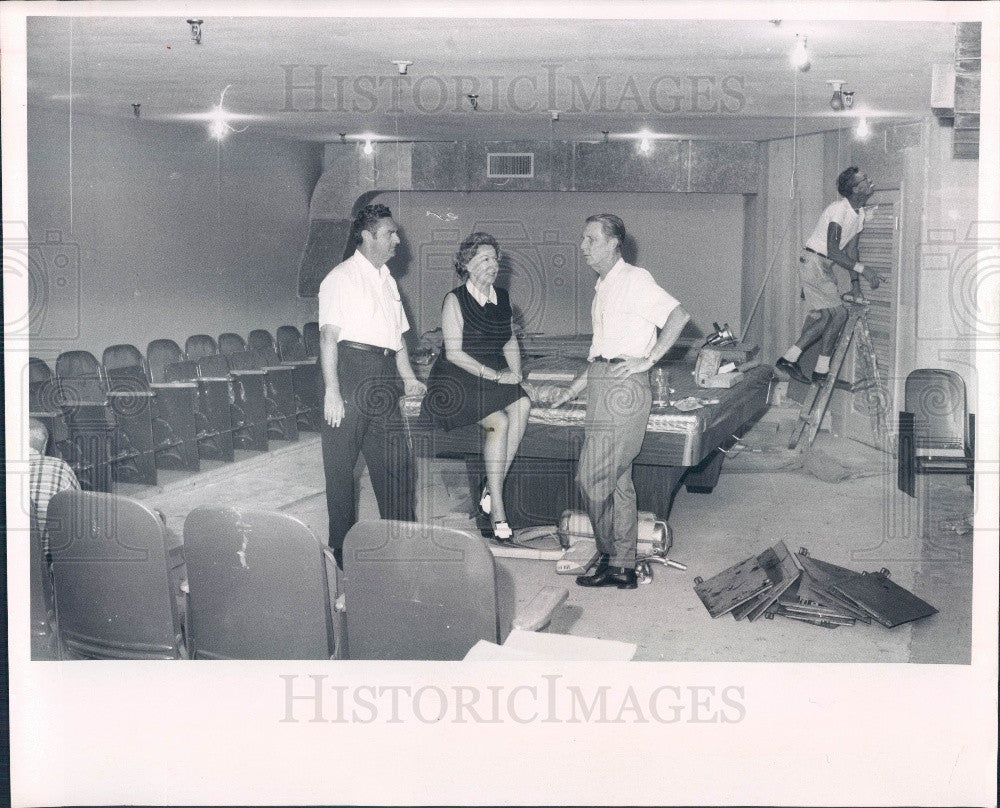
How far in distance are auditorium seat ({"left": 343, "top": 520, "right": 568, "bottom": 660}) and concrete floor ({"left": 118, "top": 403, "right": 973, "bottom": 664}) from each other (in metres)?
0.36

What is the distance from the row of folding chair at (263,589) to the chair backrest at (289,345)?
5655mm

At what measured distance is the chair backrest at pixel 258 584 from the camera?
9.73ft

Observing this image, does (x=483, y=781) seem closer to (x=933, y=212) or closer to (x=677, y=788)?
(x=677, y=788)

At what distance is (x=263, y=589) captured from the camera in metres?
3.03

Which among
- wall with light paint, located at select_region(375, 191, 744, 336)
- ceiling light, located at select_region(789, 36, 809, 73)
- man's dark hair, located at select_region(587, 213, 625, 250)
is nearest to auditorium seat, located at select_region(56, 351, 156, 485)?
man's dark hair, located at select_region(587, 213, 625, 250)

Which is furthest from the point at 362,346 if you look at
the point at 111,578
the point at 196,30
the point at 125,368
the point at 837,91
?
the point at 837,91

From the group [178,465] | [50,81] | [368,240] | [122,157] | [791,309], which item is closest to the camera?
[368,240]

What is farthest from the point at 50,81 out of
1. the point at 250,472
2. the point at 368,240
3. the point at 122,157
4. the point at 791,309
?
the point at 791,309

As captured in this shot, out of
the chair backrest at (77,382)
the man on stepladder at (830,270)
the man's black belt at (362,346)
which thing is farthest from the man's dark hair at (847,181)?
the chair backrest at (77,382)

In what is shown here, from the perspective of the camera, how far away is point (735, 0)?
11.5ft

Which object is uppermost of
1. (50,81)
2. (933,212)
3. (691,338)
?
(50,81)

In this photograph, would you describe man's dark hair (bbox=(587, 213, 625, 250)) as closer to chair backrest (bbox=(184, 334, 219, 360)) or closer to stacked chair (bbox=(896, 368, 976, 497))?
stacked chair (bbox=(896, 368, 976, 497))

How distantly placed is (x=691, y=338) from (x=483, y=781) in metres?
7.90

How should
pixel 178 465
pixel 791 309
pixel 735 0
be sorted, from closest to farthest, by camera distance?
pixel 735 0 < pixel 178 465 < pixel 791 309
